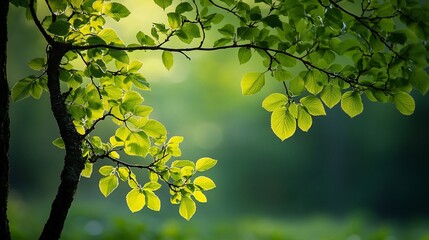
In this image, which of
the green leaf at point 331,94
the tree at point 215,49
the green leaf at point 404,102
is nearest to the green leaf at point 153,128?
the tree at point 215,49

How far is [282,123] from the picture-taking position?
2.96 feet

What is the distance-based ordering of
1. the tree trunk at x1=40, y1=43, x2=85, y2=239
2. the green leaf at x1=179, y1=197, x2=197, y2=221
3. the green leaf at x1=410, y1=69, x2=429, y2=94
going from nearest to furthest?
the green leaf at x1=410, y1=69, x2=429, y2=94
the tree trunk at x1=40, y1=43, x2=85, y2=239
the green leaf at x1=179, y1=197, x2=197, y2=221

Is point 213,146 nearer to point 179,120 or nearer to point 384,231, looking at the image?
point 179,120

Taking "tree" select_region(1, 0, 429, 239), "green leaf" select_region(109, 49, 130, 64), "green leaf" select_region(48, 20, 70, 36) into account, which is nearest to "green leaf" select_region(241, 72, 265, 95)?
"tree" select_region(1, 0, 429, 239)

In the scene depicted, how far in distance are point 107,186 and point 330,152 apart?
5.03 metres

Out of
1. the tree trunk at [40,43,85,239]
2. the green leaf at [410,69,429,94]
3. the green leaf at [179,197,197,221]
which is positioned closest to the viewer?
the green leaf at [410,69,429,94]

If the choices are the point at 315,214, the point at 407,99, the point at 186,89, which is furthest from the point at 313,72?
the point at 186,89

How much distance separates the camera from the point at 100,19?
929mm

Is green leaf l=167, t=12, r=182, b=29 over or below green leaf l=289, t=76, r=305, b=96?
over

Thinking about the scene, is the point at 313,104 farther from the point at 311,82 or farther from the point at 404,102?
the point at 404,102

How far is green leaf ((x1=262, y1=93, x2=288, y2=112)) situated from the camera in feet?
2.94

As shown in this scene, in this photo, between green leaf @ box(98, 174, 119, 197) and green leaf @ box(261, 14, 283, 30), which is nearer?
green leaf @ box(261, 14, 283, 30)

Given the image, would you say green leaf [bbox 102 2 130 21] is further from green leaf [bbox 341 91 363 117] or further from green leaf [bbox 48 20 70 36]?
green leaf [bbox 341 91 363 117]

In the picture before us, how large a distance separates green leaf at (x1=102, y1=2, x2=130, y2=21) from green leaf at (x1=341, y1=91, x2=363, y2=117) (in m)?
0.43
